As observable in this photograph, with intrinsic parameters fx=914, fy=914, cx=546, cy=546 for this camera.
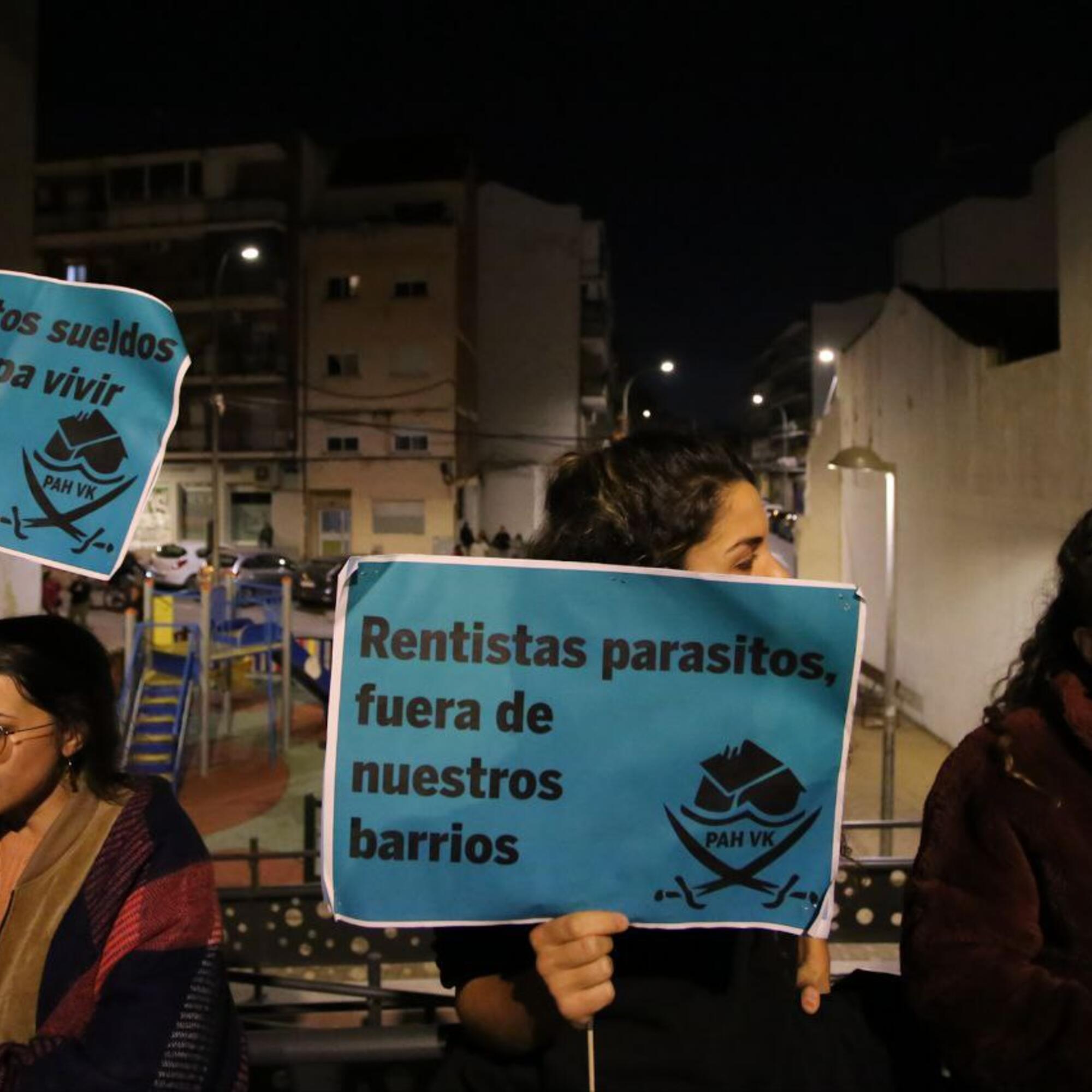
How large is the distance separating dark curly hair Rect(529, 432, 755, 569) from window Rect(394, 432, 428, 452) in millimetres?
33602

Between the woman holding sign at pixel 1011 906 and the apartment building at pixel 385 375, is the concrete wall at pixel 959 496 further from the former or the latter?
the apartment building at pixel 385 375

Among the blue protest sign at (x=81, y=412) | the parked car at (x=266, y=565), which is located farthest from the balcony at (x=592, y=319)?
the blue protest sign at (x=81, y=412)

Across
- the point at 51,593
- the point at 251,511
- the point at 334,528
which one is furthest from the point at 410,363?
the point at 51,593

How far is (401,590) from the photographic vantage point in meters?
1.57

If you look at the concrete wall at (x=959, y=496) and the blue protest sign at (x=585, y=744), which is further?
the concrete wall at (x=959, y=496)

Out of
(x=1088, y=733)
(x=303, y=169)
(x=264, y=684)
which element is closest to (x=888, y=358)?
(x=264, y=684)

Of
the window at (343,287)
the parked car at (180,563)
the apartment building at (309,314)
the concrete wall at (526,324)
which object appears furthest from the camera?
the concrete wall at (526,324)

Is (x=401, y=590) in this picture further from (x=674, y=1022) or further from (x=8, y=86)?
(x=8, y=86)

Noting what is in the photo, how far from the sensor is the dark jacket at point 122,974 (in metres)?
1.66

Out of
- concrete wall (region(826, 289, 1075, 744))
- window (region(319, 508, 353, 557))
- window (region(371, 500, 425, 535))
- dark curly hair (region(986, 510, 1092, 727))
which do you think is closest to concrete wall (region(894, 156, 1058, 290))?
concrete wall (region(826, 289, 1075, 744))

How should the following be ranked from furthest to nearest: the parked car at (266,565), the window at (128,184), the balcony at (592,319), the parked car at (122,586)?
the balcony at (592,319) < the window at (128,184) < the parked car at (266,565) < the parked car at (122,586)

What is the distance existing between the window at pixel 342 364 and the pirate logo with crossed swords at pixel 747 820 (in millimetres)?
35347

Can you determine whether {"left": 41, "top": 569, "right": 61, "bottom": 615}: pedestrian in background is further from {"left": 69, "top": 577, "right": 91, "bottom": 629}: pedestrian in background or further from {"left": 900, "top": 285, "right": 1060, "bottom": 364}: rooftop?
{"left": 900, "top": 285, "right": 1060, "bottom": 364}: rooftop

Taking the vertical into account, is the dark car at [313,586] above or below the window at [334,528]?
below
